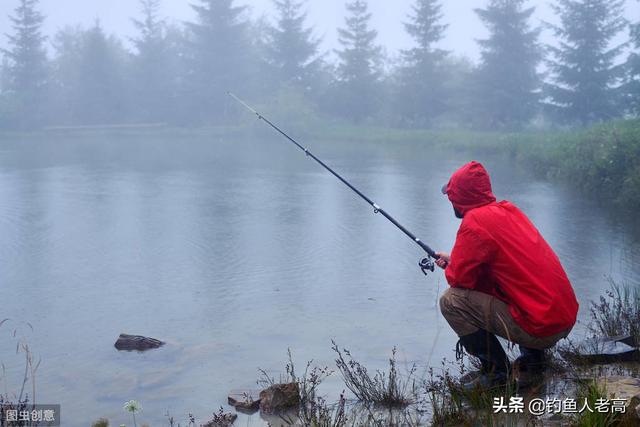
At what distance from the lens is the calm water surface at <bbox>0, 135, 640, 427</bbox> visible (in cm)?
593

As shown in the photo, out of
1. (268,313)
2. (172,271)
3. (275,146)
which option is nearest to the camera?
(268,313)

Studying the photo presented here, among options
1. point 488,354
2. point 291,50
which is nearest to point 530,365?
point 488,354

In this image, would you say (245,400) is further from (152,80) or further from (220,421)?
(152,80)

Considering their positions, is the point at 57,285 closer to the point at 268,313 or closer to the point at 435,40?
the point at 268,313

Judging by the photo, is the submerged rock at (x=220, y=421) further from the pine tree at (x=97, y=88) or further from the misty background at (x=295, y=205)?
the pine tree at (x=97, y=88)

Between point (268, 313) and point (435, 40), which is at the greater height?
point (435, 40)

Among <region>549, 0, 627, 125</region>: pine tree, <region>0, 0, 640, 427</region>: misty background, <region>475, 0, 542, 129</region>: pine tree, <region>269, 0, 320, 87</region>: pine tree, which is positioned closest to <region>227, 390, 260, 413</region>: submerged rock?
<region>0, 0, 640, 427</region>: misty background

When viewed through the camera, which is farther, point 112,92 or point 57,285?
point 112,92

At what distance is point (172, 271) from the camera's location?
9.19 meters

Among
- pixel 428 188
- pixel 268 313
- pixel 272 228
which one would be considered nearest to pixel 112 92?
pixel 428 188

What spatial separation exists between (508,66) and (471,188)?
36947mm

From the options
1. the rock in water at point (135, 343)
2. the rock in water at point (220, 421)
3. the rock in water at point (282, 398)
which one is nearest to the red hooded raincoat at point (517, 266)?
the rock in water at point (282, 398)

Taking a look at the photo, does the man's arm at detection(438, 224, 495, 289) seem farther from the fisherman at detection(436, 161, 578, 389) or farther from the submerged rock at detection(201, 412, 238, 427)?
the submerged rock at detection(201, 412, 238, 427)

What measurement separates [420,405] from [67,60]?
53095mm
